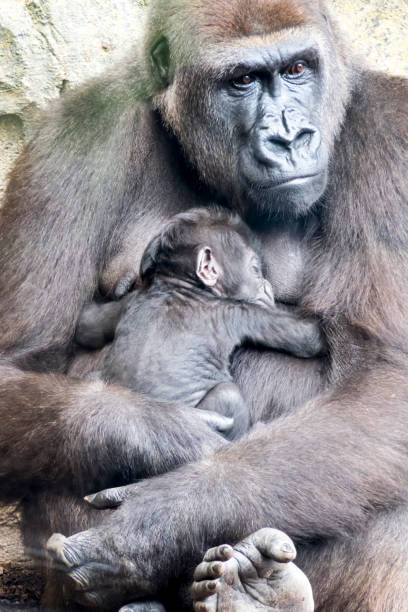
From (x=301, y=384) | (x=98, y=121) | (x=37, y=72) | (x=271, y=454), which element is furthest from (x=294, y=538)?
(x=37, y=72)

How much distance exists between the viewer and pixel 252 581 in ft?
10.1

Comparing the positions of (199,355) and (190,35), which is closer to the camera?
(199,355)

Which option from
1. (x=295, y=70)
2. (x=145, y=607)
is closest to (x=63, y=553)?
(x=145, y=607)

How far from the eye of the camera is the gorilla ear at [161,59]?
4.26m

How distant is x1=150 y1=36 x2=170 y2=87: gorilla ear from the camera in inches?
168

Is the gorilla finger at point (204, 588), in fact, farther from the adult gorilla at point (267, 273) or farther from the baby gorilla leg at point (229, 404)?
the baby gorilla leg at point (229, 404)

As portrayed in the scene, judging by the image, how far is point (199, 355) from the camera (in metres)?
3.80

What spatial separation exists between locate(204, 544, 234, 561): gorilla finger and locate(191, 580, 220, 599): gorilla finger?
0.07 m

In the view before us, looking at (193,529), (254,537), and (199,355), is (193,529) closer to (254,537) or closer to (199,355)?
(254,537)

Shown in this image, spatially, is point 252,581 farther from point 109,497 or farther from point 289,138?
point 289,138

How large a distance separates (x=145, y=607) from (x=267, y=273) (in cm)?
142

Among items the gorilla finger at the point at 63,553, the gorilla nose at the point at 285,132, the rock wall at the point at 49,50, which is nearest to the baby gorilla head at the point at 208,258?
the gorilla nose at the point at 285,132

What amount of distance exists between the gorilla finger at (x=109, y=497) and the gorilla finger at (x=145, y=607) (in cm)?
33

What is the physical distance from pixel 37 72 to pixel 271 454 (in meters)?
2.49
